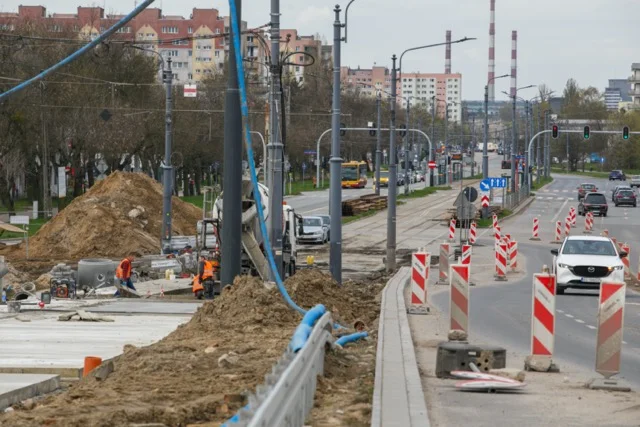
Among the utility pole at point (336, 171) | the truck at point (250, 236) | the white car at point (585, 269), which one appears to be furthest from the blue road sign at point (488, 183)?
the white car at point (585, 269)

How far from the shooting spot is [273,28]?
88.0ft

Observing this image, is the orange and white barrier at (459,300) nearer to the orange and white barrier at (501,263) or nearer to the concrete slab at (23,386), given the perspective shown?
the concrete slab at (23,386)

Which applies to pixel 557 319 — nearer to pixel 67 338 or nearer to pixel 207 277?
pixel 67 338

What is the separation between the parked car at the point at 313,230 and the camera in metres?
60.2

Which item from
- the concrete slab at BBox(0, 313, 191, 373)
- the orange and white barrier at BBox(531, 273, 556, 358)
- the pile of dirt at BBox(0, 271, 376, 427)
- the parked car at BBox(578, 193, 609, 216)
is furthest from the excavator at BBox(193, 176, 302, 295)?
the parked car at BBox(578, 193, 609, 216)

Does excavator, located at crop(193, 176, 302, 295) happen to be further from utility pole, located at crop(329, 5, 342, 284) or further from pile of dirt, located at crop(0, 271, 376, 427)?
pile of dirt, located at crop(0, 271, 376, 427)

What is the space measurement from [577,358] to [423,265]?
7.15m

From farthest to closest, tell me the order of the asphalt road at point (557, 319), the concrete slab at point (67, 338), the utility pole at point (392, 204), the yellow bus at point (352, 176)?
1. the yellow bus at point (352, 176)
2. the utility pole at point (392, 204)
3. the asphalt road at point (557, 319)
4. the concrete slab at point (67, 338)

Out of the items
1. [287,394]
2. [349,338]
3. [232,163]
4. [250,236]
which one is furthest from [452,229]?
[287,394]

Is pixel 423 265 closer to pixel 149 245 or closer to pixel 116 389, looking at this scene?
pixel 116 389

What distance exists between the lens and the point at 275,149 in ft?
89.8

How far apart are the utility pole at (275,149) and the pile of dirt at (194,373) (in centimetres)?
737

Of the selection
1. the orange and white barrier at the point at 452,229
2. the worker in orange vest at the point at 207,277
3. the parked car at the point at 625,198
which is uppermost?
the worker in orange vest at the point at 207,277

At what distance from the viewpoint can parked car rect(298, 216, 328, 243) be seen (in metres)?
60.2
